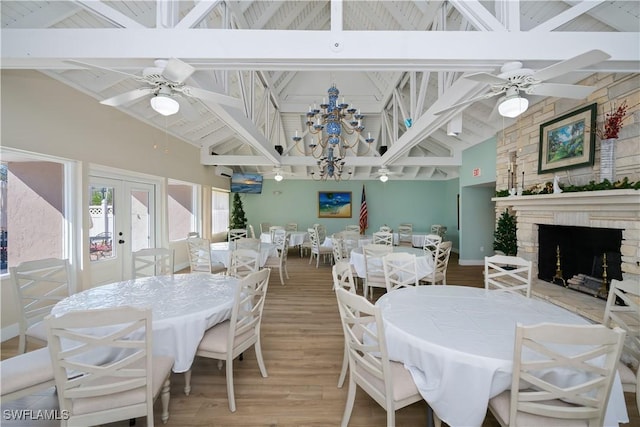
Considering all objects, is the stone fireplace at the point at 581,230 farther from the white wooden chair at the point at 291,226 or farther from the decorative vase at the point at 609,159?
the white wooden chair at the point at 291,226

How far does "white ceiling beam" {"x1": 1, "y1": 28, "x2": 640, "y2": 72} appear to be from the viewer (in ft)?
7.19

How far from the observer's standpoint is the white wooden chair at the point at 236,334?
207 centimetres

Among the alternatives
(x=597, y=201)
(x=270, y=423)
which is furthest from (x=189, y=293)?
(x=597, y=201)

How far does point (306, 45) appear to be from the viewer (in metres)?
2.21

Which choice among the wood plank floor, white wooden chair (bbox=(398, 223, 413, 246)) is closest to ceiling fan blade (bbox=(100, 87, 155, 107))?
the wood plank floor

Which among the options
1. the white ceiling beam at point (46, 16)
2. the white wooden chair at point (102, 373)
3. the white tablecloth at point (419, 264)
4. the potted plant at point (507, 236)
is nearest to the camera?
the white wooden chair at point (102, 373)

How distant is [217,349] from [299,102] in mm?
6848

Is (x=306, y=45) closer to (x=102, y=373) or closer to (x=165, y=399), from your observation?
(x=102, y=373)

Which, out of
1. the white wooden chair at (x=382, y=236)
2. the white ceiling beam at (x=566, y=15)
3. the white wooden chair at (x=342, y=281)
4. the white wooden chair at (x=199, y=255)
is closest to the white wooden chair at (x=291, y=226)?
the white wooden chair at (x=382, y=236)

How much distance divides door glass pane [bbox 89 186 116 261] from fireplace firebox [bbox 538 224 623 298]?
22.7 ft

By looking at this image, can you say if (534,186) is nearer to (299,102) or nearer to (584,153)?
(584,153)

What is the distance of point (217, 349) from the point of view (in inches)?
83.1

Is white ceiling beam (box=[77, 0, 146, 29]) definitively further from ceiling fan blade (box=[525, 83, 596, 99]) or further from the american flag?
the american flag

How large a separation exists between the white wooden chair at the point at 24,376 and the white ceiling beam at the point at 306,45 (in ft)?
7.29
